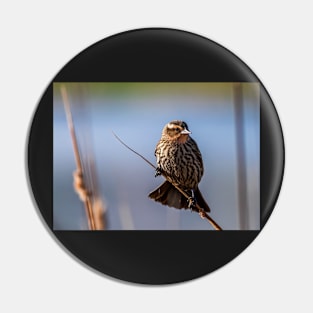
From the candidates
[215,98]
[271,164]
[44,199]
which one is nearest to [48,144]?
[44,199]

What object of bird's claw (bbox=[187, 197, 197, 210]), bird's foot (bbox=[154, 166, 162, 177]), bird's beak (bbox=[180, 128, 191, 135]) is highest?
bird's beak (bbox=[180, 128, 191, 135])

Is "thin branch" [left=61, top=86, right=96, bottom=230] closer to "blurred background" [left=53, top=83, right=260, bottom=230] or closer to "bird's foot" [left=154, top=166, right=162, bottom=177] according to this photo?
"blurred background" [left=53, top=83, right=260, bottom=230]

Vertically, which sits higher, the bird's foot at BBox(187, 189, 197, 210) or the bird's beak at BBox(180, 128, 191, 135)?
the bird's beak at BBox(180, 128, 191, 135)

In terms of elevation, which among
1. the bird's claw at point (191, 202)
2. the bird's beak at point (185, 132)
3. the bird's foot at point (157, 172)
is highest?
the bird's beak at point (185, 132)

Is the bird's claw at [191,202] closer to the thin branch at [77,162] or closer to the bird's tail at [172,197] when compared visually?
the bird's tail at [172,197]

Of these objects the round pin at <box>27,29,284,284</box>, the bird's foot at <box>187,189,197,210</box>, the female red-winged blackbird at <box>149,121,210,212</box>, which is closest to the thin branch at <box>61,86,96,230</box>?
the round pin at <box>27,29,284,284</box>

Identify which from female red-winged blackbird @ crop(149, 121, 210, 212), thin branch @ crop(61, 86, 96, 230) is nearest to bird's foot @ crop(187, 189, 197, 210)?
female red-winged blackbird @ crop(149, 121, 210, 212)

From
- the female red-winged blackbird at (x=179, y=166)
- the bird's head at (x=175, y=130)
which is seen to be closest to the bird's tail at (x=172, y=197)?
the female red-winged blackbird at (x=179, y=166)
